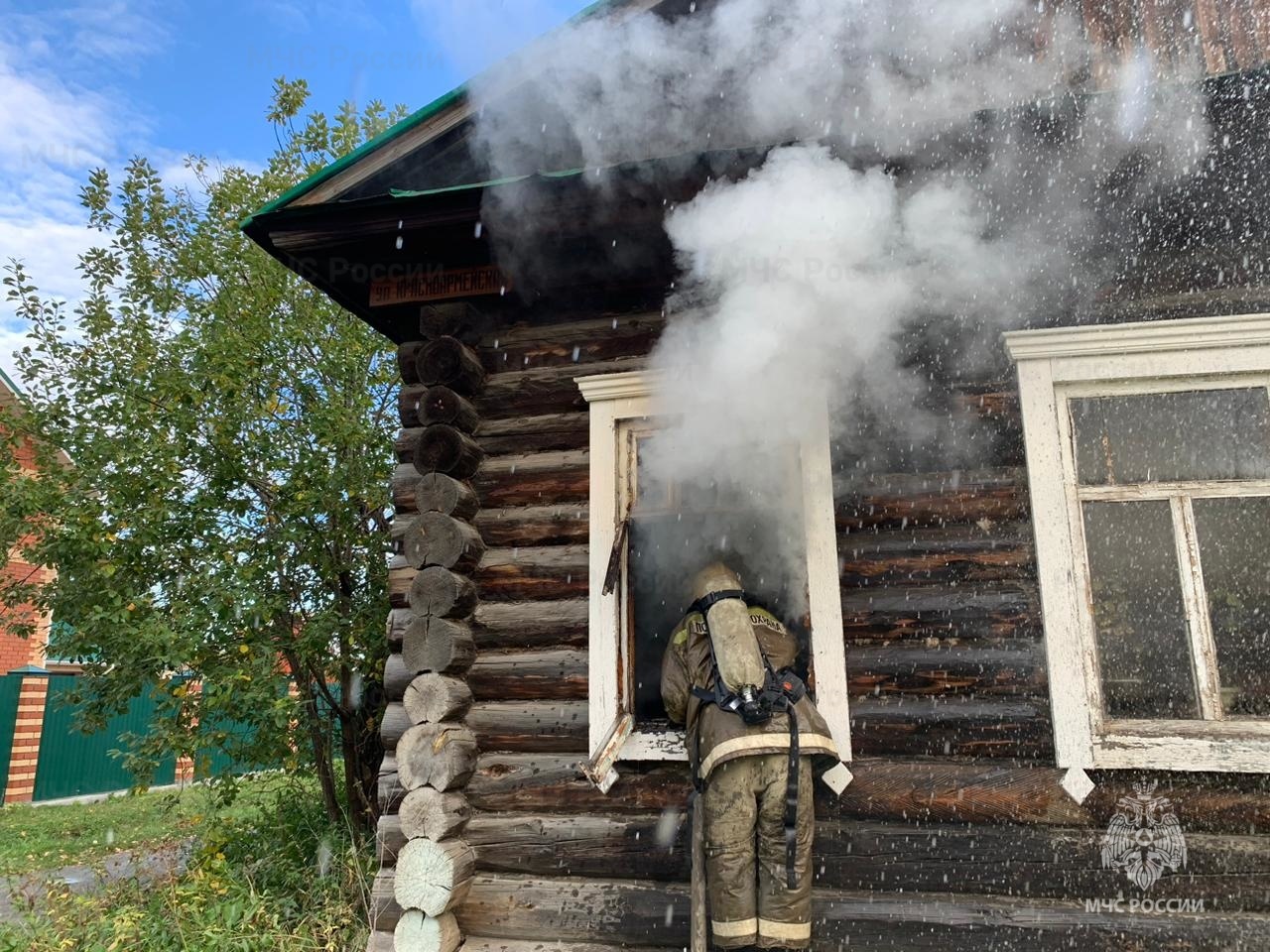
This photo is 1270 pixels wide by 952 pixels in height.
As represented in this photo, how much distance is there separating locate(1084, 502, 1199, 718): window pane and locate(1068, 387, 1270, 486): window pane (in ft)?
3.72

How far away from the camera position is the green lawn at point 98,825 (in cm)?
797

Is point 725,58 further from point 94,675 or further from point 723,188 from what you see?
point 94,675

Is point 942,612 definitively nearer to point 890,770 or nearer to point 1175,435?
point 890,770

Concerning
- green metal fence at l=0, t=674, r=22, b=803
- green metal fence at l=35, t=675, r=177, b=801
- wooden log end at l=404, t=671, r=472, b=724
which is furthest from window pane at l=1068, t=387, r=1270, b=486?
green metal fence at l=0, t=674, r=22, b=803

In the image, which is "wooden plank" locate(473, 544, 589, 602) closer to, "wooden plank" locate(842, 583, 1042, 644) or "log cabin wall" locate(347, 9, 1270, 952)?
"log cabin wall" locate(347, 9, 1270, 952)

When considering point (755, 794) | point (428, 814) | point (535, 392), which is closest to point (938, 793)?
point (755, 794)

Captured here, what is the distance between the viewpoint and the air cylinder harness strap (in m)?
2.98

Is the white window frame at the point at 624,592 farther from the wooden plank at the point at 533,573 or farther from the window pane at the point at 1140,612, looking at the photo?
the window pane at the point at 1140,612

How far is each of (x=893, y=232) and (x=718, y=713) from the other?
2.30 meters

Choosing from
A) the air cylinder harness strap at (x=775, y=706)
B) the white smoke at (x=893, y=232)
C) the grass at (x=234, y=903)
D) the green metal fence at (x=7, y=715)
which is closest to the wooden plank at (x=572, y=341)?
the white smoke at (x=893, y=232)

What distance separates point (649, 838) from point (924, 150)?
11.1 feet

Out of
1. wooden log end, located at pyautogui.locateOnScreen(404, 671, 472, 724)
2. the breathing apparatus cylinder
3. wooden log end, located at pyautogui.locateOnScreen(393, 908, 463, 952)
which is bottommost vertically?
wooden log end, located at pyautogui.locateOnScreen(393, 908, 463, 952)

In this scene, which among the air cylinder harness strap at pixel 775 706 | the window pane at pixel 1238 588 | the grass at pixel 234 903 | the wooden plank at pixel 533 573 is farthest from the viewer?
the window pane at pixel 1238 588

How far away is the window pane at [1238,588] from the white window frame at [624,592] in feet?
13.3
